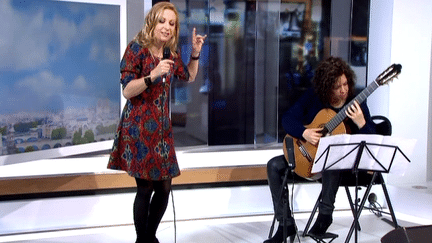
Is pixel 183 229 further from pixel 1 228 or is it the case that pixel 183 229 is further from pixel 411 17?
pixel 411 17

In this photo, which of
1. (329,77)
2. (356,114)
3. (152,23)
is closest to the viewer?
(152,23)

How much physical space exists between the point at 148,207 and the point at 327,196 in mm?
1170

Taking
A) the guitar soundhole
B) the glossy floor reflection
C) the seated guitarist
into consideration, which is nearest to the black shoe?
the seated guitarist

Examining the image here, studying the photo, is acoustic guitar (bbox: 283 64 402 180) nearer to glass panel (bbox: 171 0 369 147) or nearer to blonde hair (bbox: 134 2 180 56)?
blonde hair (bbox: 134 2 180 56)

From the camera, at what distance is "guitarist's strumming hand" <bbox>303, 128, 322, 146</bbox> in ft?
10.4

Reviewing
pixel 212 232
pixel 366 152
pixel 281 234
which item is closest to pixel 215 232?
pixel 212 232

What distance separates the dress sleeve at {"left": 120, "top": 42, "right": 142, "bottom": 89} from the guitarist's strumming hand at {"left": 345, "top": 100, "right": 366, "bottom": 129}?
1.23m

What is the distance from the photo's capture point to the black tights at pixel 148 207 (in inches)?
110

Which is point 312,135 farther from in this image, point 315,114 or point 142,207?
point 142,207

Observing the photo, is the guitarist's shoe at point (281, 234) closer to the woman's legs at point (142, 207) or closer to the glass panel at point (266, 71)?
the woman's legs at point (142, 207)

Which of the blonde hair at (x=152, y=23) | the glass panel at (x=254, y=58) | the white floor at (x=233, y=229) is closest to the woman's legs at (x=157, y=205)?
the white floor at (x=233, y=229)

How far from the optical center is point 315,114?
3.38 meters

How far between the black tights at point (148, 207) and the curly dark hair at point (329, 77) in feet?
3.81

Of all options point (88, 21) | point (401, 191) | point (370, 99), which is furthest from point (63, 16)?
point (401, 191)
